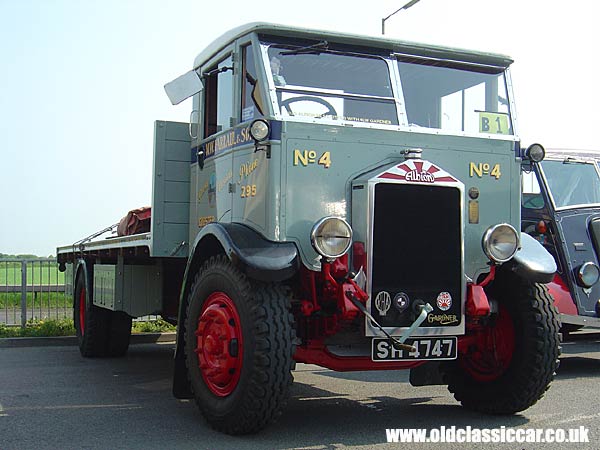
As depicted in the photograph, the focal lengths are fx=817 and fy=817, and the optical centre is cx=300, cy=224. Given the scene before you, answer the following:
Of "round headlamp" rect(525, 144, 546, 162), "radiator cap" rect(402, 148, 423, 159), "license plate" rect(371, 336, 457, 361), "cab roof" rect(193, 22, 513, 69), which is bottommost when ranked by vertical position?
"license plate" rect(371, 336, 457, 361)

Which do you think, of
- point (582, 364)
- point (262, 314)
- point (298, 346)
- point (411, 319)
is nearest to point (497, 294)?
point (411, 319)

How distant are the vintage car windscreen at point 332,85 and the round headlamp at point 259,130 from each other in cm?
30

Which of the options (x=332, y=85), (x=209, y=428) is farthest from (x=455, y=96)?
(x=209, y=428)

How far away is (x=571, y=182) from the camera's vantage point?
415 inches

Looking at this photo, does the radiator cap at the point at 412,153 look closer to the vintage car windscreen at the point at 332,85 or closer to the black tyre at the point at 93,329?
the vintage car windscreen at the point at 332,85

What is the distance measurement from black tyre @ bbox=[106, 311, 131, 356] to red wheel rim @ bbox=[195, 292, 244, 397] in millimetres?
4793

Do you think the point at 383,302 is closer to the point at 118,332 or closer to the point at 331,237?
the point at 331,237

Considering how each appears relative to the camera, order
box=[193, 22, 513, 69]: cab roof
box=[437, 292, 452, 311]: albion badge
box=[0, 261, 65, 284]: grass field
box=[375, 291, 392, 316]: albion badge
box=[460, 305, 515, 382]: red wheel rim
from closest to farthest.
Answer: box=[375, 291, 392, 316]: albion badge < box=[437, 292, 452, 311]: albion badge < box=[193, 22, 513, 69]: cab roof < box=[460, 305, 515, 382]: red wheel rim < box=[0, 261, 65, 284]: grass field

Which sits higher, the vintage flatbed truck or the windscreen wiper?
the windscreen wiper

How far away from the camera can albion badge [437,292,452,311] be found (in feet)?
20.2

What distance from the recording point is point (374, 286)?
600 cm

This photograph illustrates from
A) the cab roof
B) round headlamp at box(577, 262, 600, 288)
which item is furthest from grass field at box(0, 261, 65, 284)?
round headlamp at box(577, 262, 600, 288)

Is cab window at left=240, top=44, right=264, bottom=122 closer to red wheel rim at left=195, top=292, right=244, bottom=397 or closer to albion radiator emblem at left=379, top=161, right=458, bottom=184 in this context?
albion radiator emblem at left=379, top=161, right=458, bottom=184

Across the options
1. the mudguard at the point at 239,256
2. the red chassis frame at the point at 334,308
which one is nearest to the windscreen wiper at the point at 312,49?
the mudguard at the point at 239,256
